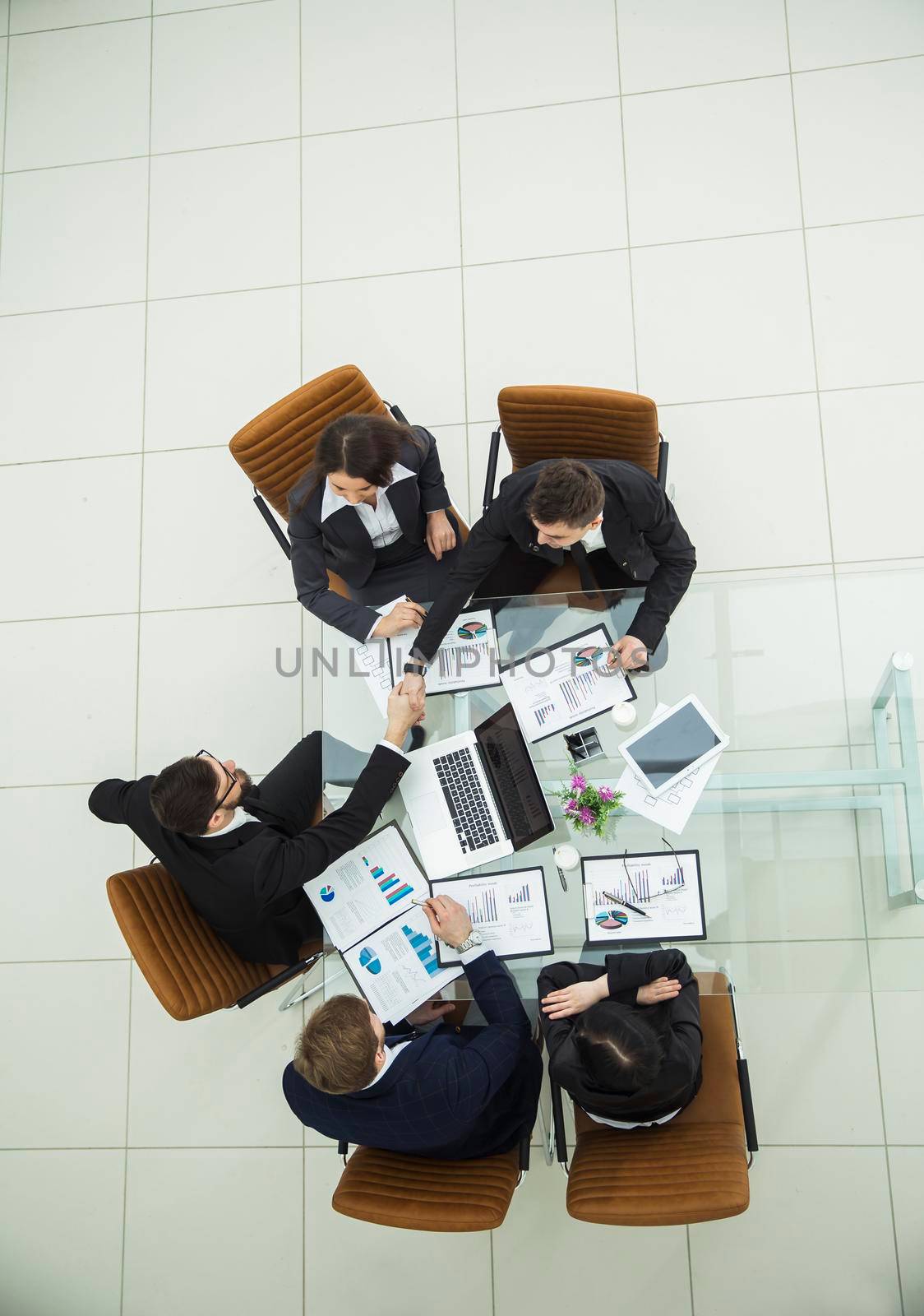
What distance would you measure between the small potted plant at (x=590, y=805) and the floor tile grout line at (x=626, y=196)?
1.77m

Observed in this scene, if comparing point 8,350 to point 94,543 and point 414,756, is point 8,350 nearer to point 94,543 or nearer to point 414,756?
point 94,543

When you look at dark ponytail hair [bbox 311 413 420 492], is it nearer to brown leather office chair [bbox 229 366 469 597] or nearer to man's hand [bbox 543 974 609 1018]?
brown leather office chair [bbox 229 366 469 597]

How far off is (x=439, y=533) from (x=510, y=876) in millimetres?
1086

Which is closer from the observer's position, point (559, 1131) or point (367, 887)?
point (559, 1131)

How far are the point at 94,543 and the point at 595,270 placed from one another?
7.41 feet

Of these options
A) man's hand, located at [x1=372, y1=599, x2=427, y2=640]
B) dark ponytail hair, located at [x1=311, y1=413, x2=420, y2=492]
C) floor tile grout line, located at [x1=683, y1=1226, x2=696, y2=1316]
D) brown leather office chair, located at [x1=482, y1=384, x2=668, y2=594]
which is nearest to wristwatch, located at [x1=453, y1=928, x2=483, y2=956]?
man's hand, located at [x1=372, y1=599, x2=427, y2=640]

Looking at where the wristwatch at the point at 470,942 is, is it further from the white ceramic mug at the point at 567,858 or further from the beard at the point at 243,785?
the beard at the point at 243,785

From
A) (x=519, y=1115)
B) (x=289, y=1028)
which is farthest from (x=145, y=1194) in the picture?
(x=519, y=1115)

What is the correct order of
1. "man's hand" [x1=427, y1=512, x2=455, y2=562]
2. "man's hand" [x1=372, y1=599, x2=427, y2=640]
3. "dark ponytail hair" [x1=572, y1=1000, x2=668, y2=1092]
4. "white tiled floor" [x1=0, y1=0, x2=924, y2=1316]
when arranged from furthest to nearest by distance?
"white tiled floor" [x1=0, y1=0, x2=924, y2=1316] → "man's hand" [x1=427, y1=512, x2=455, y2=562] → "man's hand" [x1=372, y1=599, x2=427, y2=640] → "dark ponytail hair" [x1=572, y1=1000, x2=668, y2=1092]

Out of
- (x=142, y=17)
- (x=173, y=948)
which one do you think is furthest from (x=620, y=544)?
(x=142, y=17)

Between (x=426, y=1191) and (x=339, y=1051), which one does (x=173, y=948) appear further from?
(x=426, y=1191)

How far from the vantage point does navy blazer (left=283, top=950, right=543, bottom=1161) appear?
6.86 feet

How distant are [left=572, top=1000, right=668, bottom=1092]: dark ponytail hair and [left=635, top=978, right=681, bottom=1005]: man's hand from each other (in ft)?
0.44

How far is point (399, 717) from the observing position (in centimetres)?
A: 233
